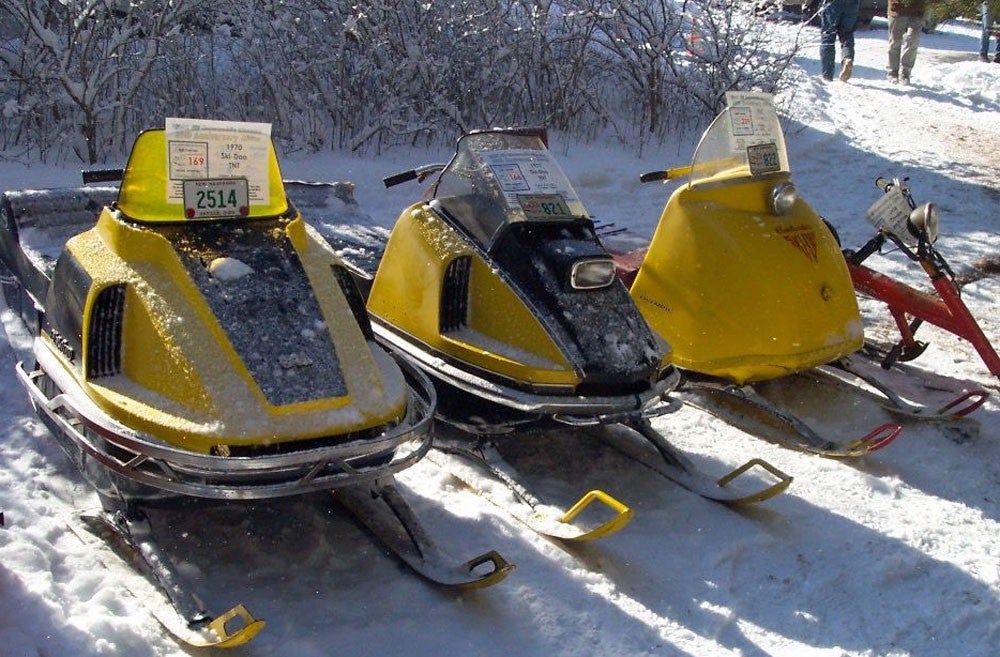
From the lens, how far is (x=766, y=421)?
4.73 metres

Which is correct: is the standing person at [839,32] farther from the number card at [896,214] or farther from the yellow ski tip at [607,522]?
the yellow ski tip at [607,522]

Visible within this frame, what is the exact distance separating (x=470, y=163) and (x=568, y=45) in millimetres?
5844

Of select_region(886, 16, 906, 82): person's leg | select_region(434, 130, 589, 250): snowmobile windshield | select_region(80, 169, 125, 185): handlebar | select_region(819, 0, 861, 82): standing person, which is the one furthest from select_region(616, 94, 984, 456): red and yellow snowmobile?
select_region(886, 16, 906, 82): person's leg

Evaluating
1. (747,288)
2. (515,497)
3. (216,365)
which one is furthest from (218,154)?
(747,288)

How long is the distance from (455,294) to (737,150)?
1783mm

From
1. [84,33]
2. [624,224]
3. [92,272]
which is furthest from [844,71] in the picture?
[92,272]

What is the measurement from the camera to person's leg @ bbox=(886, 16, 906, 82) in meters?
13.6

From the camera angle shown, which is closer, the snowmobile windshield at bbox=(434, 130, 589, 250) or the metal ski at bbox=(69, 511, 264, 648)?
the metal ski at bbox=(69, 511, 264, 648)

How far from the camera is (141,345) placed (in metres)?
3.15

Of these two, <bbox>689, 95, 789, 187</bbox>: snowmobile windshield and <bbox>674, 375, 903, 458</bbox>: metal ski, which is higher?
<bbox>689, 95, 789, 187</bbox>: snowmobile windshield

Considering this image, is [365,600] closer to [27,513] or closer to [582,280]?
[27,513]

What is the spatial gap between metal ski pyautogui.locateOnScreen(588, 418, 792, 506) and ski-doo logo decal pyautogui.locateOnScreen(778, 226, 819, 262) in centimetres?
119

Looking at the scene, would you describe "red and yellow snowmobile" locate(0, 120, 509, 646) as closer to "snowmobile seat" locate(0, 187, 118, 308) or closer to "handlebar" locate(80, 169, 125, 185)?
"handlebar" locate(80, 169, 125, 185)

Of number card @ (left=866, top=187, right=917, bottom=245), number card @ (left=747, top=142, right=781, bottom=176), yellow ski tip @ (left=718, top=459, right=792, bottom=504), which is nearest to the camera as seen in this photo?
yellow ski tip @ (left=718, top=459, right=792, bottom=504)
